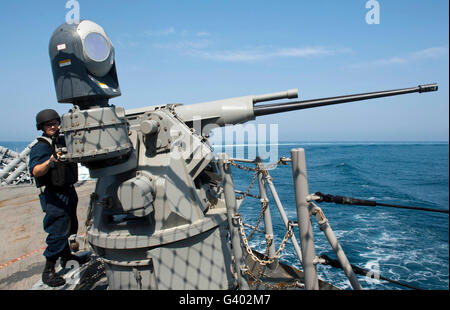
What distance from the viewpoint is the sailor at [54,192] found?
107 inches

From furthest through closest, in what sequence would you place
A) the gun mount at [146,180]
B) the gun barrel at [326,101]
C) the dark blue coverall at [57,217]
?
the dark blue coverall at [57,217] < the gun barrel at [326,101] < the gun mount at [146,180]

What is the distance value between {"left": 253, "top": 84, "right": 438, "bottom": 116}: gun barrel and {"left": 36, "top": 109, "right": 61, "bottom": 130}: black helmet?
1.98 m

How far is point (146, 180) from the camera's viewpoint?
241cm

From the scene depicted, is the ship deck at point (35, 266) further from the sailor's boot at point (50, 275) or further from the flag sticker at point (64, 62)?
the flag sticker at point (64, 62)

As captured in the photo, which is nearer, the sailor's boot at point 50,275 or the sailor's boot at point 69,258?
the sailor's boot at point 50,275

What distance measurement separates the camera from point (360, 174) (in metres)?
21.5

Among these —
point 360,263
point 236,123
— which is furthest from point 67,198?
point 360,263

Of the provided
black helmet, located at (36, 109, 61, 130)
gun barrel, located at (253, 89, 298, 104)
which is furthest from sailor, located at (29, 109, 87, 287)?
gun barrel, located at (253, 89, 298, 104)

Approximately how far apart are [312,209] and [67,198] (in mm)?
2550

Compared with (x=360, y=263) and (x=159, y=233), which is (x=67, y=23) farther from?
(x=360, y=263)

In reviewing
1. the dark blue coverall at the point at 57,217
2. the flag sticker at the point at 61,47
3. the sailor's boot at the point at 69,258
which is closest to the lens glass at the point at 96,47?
the flag sticker at the point at 61,47

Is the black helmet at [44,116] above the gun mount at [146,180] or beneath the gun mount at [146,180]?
above

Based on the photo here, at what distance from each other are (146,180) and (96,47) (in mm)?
1200

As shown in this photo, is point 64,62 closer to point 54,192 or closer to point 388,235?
point 54,192
